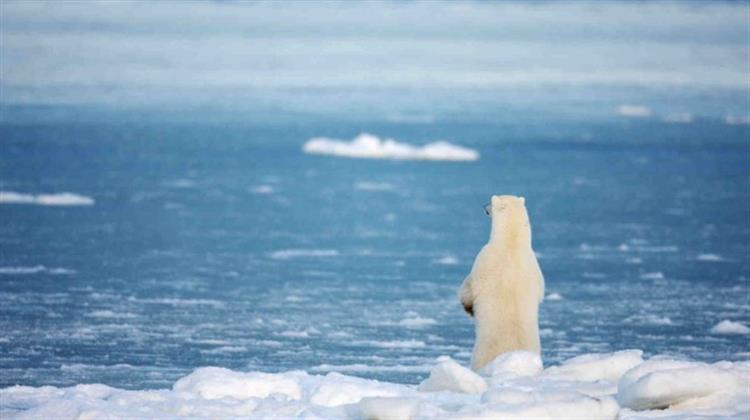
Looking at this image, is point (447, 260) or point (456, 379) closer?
point (456, 379)

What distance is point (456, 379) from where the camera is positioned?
22.1ft

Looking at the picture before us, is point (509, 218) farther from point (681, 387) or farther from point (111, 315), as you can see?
point (111, 315)

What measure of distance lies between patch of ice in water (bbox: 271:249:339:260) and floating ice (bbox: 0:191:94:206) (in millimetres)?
6044

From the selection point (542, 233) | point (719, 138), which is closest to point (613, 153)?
point (719, 138)

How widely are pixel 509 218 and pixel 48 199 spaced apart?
49.1 feet

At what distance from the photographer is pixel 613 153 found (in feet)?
126

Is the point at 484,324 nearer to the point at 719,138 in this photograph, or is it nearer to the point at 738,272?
the point at 738,272

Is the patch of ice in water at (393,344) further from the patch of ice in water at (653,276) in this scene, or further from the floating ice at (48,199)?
the floating ice at (48,199)

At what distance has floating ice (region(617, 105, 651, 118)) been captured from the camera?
66.2 meters

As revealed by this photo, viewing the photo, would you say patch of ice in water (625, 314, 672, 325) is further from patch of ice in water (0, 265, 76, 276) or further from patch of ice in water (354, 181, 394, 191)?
patch of ice in water (354, 181, 394, 191)

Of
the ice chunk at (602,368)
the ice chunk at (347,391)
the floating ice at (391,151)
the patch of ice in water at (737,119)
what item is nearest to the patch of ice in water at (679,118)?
the patch of ice in water at (737,119)

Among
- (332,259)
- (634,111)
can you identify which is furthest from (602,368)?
(634,111)

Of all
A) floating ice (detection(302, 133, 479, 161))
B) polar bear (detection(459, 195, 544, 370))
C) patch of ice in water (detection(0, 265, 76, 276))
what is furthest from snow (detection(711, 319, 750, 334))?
floating ice (detection(302, 133, 479, 161))

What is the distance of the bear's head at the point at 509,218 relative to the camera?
26.3ft
